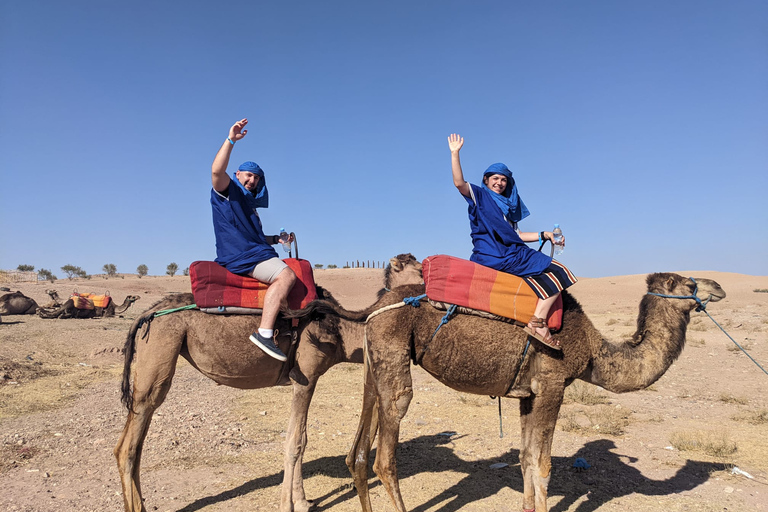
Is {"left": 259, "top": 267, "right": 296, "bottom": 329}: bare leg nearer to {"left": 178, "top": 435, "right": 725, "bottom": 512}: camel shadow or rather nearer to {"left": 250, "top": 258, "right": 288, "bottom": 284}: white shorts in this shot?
{"left": 250, "top": 258, "right": 288, "bottom": 284}: white shorts

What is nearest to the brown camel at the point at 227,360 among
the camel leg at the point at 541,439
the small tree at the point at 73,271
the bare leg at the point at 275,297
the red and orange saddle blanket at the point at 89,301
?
the bare leg at the point at 275,297

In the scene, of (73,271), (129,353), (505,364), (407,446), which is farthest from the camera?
(73,271)

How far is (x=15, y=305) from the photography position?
22.5m

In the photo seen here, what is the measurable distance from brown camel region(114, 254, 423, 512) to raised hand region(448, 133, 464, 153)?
1.86 m

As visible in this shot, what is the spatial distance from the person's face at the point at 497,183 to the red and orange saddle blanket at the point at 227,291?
243 cm

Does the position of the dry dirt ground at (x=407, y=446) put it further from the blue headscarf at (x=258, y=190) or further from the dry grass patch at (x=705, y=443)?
the blue headscarf at (x=258, y=190)

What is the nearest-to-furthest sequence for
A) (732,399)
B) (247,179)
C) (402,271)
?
(247,179), (402,271), (732,399)

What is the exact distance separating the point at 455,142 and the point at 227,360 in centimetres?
345

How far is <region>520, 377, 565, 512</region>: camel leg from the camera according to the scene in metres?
4.93

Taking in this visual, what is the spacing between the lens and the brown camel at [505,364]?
491cm

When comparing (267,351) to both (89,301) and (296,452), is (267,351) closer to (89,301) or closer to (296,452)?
(296,452)

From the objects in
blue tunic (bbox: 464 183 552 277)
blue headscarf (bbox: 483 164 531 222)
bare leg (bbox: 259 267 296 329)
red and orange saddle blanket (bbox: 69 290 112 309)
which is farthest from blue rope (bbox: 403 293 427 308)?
red and orange saddle blanket (bbox: 69 290 112 309)

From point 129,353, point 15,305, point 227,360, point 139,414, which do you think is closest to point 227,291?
point 227,360

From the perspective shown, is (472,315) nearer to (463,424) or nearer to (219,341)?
(219,341)
